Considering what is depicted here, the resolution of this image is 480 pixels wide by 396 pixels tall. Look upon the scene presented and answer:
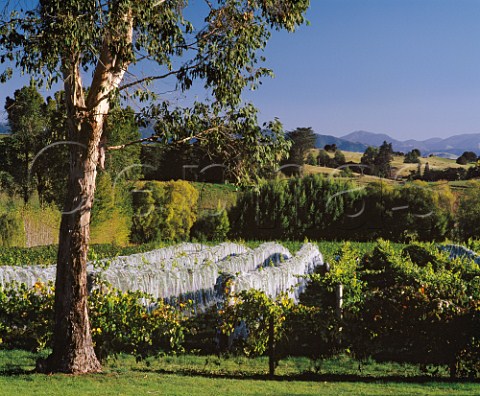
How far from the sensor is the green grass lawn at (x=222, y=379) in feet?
28.1

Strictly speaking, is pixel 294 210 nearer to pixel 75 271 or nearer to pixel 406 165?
pixel 75 271

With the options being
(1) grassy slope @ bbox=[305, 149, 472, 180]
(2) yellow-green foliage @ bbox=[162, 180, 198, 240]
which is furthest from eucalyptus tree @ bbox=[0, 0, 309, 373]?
(1) grassy slope @ bbox=[305, 149, 472, 180]

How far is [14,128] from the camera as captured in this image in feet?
152

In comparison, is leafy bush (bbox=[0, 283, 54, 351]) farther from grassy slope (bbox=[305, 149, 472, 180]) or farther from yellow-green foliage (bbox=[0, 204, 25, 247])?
grassy slope (bbox=[305, 149, 472, 180])

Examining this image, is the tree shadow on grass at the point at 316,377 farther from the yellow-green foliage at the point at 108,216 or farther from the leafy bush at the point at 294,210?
the leafy bush at the point at 294,210

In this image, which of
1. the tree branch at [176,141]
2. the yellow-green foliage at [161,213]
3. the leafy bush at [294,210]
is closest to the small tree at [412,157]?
the leafy bush at [294,210]

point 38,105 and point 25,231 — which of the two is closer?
point 25,231

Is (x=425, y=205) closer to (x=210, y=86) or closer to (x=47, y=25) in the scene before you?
(x=210, y=86)

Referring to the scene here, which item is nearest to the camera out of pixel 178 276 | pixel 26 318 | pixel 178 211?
pixel 26 318

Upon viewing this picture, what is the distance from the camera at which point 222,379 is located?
9.70 meters

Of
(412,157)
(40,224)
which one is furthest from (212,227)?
(412,157)

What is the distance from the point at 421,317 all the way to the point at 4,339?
7.60 m

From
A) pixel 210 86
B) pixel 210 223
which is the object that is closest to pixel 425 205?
pixel 210 223

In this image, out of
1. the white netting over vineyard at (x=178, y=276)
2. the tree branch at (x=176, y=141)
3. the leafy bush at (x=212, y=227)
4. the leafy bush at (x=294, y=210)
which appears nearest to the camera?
the tree branch at (x=176, y=141)
